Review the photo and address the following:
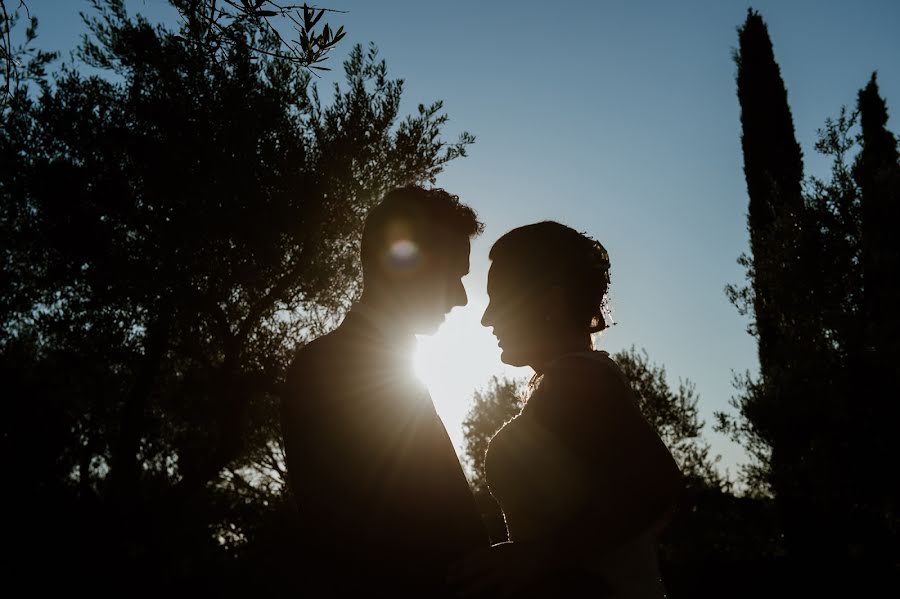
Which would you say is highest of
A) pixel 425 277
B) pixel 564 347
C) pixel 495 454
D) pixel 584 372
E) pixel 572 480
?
pixel 425 277

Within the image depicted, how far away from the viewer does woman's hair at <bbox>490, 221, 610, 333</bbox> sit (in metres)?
3.22

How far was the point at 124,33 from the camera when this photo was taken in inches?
480

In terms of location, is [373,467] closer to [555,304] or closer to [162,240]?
[555,304]

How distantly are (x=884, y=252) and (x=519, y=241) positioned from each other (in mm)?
14859

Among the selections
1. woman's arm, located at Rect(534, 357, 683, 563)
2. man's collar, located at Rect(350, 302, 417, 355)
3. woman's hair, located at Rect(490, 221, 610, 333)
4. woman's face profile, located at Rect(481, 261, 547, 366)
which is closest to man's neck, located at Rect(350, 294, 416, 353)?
man's collar, located at Rect(350, 302, 417, 355)

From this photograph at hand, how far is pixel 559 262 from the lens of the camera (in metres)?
3.23

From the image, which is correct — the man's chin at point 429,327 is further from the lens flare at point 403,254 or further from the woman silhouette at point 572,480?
the woman silhouette at point 572,480

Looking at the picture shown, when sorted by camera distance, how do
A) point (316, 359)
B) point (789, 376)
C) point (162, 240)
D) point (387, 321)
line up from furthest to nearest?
point (789, 376), point (162, 240), point (387, 321), point (316, 359)

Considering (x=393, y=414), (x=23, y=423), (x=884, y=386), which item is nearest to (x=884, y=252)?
(x=884, y=386)

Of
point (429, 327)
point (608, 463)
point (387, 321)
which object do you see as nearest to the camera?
point (608, 463)

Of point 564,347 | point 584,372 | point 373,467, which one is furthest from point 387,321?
point 584,372

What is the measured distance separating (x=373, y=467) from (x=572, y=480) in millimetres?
903

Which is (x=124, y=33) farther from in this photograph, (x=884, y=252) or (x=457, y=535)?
(x=884, y=252)

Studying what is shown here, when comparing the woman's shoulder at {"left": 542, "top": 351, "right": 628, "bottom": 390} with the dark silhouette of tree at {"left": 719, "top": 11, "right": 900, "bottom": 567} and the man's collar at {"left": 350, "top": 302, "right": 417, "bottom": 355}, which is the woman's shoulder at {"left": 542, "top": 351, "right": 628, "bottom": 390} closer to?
the man's collar at {"left": 350, "top": 302, "right": 417, "bottom": 355}
